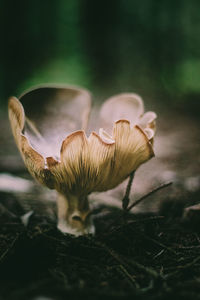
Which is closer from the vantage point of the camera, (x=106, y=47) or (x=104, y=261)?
(x=104, y=261)

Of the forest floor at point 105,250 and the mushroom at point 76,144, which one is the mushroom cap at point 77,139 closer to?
the mushroom at point 76,144

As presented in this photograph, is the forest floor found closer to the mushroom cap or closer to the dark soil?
the dark soil

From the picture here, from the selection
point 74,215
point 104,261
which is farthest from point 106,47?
point 104,261

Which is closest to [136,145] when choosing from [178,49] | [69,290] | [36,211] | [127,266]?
[127,266]

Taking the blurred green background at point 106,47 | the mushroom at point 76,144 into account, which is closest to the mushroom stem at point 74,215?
the mushroom at point 76,144

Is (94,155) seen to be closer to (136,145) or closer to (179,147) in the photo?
(136,145)

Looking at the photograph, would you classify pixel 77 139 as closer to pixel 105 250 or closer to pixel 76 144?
pixel 76 144

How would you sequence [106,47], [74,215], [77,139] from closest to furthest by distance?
[77,139] < [74,215] < [106,47]
